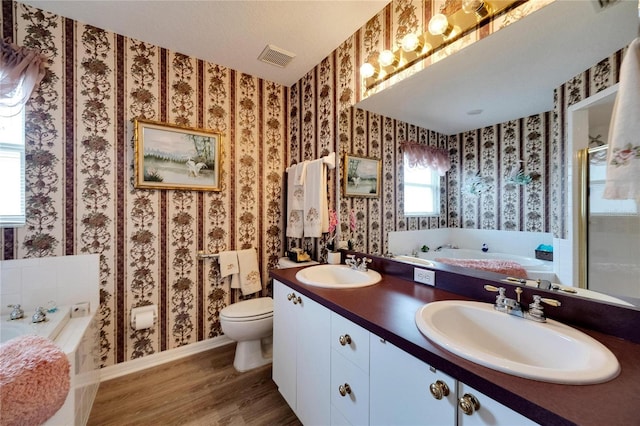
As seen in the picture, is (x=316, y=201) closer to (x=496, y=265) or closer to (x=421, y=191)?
(x=421, y=191)

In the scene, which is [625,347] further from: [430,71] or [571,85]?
[430,71]

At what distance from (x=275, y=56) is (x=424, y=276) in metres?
1.98

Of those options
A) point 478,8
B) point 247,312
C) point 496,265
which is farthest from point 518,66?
point 247,312

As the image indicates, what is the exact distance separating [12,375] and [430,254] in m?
1.80

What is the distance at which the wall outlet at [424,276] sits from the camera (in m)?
1.29

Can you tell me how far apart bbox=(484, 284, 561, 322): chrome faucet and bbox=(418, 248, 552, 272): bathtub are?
0.46ft

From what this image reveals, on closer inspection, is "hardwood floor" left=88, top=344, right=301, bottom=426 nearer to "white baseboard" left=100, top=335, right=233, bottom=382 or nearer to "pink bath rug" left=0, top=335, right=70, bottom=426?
"white baseboard" left=100, top=335, right=233, bottom=382

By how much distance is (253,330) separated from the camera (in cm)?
186

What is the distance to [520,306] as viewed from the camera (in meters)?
0.92

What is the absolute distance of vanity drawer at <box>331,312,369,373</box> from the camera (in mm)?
953

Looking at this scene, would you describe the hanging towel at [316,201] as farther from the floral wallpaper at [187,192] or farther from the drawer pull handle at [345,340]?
the drawer pull handle at [345,340]

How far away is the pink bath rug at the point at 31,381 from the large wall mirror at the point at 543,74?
1961 millimetres

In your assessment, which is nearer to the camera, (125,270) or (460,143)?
(460,143)

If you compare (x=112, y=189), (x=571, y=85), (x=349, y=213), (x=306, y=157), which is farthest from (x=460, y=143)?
(x=112, y=189)
